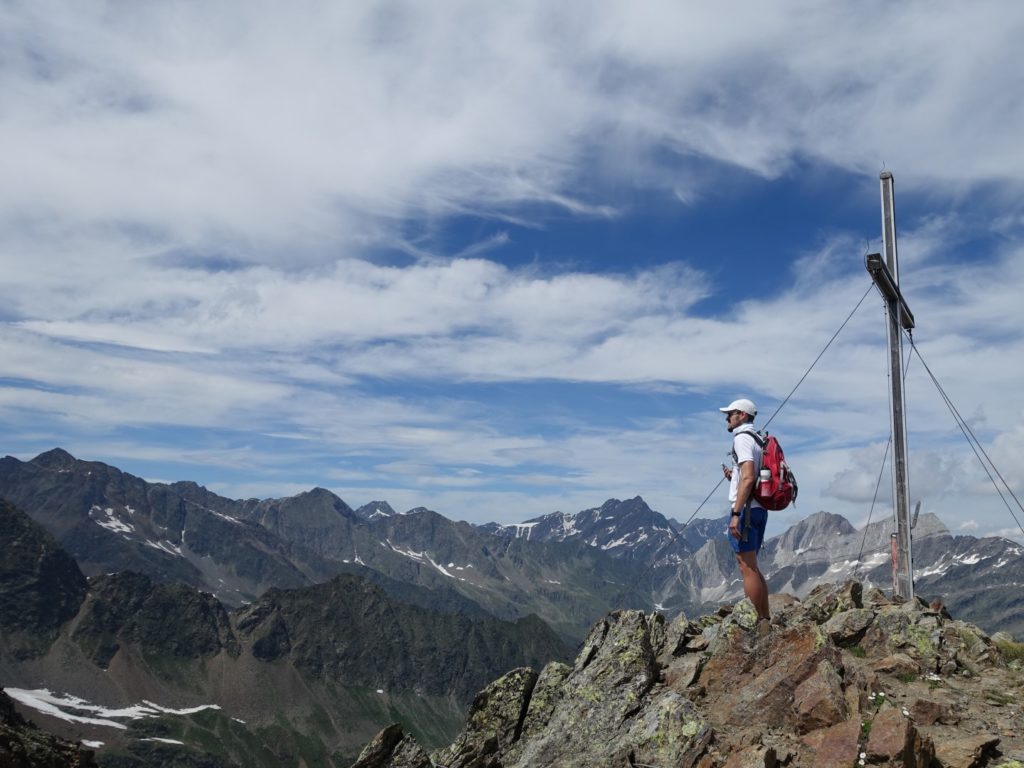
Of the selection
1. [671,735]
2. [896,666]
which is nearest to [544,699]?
[671,735]

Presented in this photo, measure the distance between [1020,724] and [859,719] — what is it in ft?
11.0

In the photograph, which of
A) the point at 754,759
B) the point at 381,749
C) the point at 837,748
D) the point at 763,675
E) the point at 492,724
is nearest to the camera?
the point at 837,748

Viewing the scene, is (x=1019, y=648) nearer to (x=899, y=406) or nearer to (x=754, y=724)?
(x=899, y=406)

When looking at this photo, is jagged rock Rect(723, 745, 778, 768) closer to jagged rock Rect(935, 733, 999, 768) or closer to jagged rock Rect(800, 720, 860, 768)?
jagged rock Rect(800, 720, 860, 768)

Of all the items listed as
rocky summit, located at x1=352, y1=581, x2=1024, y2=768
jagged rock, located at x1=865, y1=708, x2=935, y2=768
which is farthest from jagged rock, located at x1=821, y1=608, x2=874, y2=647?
jagged rock, located at x1=865, y1=708, x2=935, y2=768

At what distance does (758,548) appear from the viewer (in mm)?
16984

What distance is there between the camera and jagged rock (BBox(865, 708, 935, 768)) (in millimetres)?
11719

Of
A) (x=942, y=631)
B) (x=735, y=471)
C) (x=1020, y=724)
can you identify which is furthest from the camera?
(x=942, y=631)

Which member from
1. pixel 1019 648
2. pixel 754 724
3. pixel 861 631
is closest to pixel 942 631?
pixel 861 631

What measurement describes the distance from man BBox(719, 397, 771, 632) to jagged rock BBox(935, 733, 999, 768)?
426cm

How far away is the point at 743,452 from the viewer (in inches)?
640

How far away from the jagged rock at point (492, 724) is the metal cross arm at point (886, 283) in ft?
50.5

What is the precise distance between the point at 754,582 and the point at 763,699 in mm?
2821

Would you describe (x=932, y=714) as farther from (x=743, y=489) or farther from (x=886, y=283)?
(x=886, y=283)
